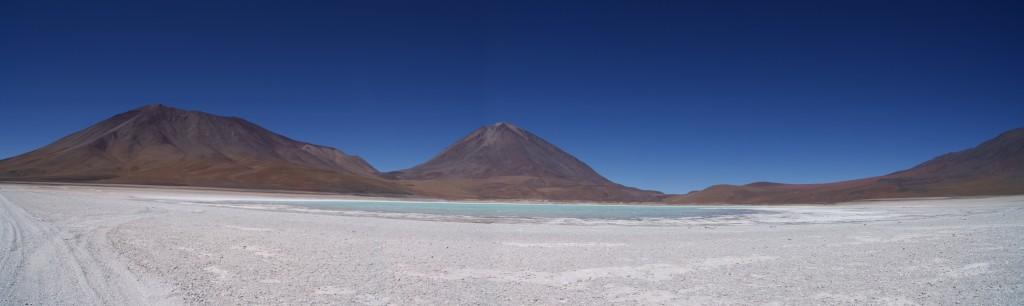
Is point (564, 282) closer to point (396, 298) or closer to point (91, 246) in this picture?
point (396, 298)

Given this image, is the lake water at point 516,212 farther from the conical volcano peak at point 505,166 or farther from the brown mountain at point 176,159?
the conical volcano peak at point 505,166

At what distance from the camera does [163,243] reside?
39.6 feet

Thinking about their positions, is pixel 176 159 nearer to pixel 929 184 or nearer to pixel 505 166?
pixel 505 166

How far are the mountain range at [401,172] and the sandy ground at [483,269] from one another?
6447 centimetres

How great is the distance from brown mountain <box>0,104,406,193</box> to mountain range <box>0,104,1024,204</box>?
266 millimetres

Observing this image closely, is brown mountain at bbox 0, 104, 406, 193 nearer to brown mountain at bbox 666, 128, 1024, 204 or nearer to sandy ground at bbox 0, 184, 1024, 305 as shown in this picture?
brown mountain at bbox 666, 128, 1024, 204

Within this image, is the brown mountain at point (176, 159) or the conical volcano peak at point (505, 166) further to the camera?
the conical volcano peak at point (505, 166)

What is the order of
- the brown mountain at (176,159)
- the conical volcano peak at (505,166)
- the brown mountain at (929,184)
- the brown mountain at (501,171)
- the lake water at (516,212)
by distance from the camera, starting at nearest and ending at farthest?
the lake water at (516,212) → the brown mountain at (929,184) → the brown mountain at (176,159) → the brown mountain at (501,171) → the conical volcano peak at (505,166)

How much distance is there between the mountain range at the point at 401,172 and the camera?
78312 millimetres

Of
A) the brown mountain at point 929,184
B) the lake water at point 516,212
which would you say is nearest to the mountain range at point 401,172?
the brown mountain at point 929,184

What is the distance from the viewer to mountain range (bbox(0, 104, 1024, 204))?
7831 centimetres

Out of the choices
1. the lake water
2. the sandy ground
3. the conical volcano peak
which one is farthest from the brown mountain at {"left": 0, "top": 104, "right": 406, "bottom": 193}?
the sandy ground

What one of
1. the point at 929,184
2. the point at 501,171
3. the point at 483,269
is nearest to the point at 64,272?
the point at 483,269

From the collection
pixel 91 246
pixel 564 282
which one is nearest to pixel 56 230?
pixel 91 246
